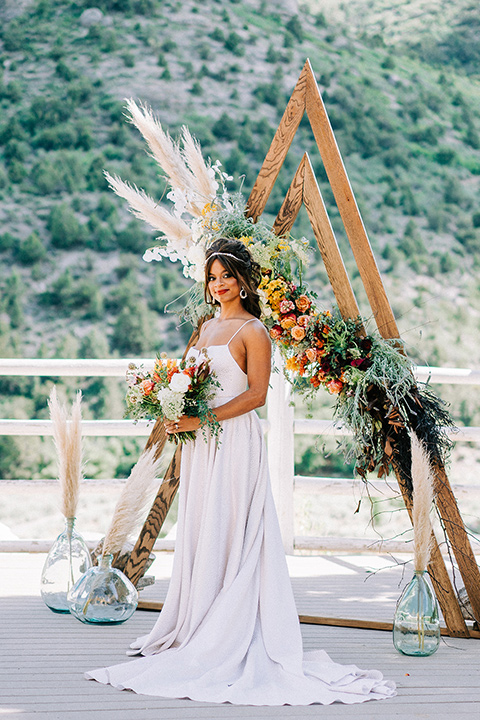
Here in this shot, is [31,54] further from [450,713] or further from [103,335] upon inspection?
[450,713]

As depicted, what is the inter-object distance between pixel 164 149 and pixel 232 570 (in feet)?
6.31

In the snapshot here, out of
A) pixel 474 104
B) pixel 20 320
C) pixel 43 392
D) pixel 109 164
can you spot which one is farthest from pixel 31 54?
pixel 474 104

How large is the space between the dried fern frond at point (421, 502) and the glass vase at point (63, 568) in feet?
5.25

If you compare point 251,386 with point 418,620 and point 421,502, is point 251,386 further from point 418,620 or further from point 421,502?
point 418,620

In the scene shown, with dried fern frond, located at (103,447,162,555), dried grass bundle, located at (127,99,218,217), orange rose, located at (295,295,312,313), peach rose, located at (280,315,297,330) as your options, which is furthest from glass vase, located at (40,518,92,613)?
dried grass bundle, located at (127,99,218,217)

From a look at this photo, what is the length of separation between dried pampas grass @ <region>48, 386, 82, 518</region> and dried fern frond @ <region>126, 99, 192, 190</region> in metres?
1.14

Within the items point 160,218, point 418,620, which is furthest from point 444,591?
point 160,218

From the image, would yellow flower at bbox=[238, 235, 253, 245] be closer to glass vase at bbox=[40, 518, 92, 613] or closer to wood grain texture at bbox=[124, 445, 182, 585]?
wood grain texture at bbox=[124, 445, 182, 585]

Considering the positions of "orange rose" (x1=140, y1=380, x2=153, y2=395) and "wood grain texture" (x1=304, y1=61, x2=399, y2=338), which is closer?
"orange rose" (x1=140, y1=380, x2=153, y2=395)

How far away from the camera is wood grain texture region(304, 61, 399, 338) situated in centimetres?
351

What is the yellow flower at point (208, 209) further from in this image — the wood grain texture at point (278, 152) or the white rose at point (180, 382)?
the white rose at point (180, 382)

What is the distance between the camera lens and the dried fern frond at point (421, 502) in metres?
3.19

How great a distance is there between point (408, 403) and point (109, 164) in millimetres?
20779

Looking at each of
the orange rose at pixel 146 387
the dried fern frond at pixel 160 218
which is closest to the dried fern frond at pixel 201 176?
the dried fern frond at pixel 160 218
